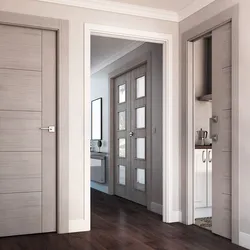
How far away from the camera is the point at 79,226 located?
12.0ft

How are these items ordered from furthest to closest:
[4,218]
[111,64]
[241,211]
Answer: [111,64] → [4,218] → [241,211]

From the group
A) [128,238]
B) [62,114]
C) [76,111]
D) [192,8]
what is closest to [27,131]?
[62,114]

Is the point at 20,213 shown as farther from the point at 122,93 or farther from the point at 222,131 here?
the point at 122,93

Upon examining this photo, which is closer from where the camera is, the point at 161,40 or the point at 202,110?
the point at 161,40

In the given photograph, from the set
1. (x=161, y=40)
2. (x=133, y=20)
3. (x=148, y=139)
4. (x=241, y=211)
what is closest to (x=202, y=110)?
(x=148, y=139)

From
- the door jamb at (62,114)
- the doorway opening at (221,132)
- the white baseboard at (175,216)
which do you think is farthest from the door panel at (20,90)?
the white baseboard at (175,216)

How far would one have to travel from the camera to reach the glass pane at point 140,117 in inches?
207

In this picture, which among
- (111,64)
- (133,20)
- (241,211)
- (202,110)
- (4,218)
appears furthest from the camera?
(111,64)

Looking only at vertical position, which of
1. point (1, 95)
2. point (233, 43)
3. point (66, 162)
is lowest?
point (66, 162)

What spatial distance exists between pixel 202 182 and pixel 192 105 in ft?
3.07

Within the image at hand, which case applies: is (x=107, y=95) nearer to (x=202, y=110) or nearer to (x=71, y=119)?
(x=202, y=110)

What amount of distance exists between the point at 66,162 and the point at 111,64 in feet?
10.1

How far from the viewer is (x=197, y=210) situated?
432 cm

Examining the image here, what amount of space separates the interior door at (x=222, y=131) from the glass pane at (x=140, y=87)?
1.76m
